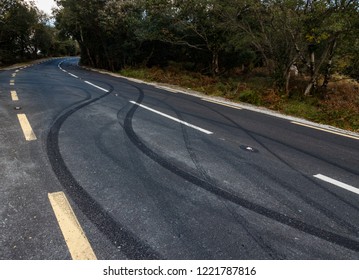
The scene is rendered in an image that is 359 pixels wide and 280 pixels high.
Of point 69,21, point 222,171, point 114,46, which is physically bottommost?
point 222,171

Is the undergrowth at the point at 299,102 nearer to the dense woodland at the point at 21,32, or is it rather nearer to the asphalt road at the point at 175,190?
the asphalt road at the point at 175,190

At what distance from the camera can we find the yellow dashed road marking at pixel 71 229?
7.25ft

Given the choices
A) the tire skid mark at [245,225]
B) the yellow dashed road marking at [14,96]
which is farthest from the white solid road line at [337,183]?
the yellow dashed road marking at [14,96]

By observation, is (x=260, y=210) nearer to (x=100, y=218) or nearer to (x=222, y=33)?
(x=100, y=218)

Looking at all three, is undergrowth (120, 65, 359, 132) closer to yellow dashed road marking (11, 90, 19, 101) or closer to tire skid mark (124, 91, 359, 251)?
tire skid mark (124, 91, 359, 251)

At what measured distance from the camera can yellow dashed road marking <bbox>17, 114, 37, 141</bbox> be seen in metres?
4.73

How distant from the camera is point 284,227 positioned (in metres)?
2.69

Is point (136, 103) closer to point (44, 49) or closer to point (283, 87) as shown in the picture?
point (283, 87)

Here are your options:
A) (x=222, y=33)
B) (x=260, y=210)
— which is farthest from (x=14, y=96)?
(x=222, y=33)

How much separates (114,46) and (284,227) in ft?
84.9

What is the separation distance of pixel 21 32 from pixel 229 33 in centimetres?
3546

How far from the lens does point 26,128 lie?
522 cm

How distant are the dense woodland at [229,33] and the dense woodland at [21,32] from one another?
5.76 m
